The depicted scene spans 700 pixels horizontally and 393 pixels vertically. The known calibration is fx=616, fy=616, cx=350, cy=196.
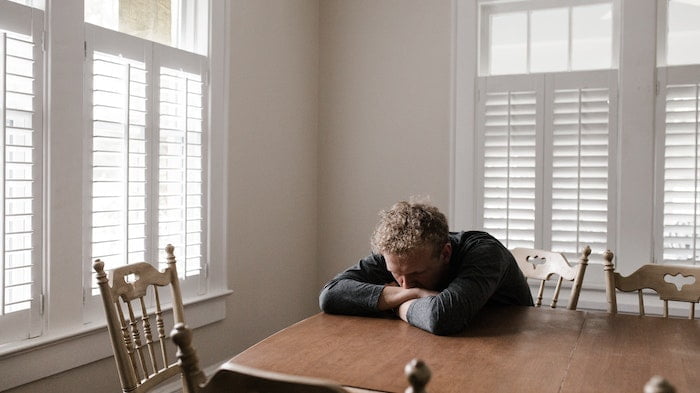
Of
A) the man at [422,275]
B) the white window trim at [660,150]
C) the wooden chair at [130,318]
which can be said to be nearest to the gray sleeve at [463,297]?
the man at [422,275]

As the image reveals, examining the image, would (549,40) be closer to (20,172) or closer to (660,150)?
(660,150)

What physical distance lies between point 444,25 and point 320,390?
10.5 ft

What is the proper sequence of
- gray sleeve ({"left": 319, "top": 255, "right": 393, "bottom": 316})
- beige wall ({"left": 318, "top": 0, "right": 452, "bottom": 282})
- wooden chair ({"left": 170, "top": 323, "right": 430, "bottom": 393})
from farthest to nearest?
beige wall ({"left": 318, "top": 0, "right": 452, "bottom": 282}) → gray sleeve ({"left": 319, "top": 255, "right": 393, "bottom": 316}) → wooden chair ({"left": 170, "top": 323, "right": 430, "bottom": 393})

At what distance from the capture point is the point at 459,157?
374 centimetres

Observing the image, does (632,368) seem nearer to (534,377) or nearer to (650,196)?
(534,377)

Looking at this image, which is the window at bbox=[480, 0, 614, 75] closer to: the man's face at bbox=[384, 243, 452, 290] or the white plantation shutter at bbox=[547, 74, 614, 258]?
the white plantation shutter at bbox=[547, 74, 614, 258]

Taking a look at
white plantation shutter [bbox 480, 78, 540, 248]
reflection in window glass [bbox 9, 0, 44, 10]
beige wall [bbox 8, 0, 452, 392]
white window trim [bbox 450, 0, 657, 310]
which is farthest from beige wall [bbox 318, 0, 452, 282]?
reflection in window glass [bbox 9, 0, 44, 10]

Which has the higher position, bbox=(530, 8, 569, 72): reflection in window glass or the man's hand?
bbox=(530, 8, 569, 72): reflection in window glass

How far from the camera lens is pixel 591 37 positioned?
3.50 meters

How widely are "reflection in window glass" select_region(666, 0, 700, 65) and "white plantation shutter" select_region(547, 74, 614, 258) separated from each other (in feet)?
1.28

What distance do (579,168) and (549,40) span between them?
30.2 inches

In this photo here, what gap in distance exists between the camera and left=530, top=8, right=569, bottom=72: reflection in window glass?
354cm

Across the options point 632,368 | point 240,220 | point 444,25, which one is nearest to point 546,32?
point 444,25

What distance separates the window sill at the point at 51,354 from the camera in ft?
6.80
